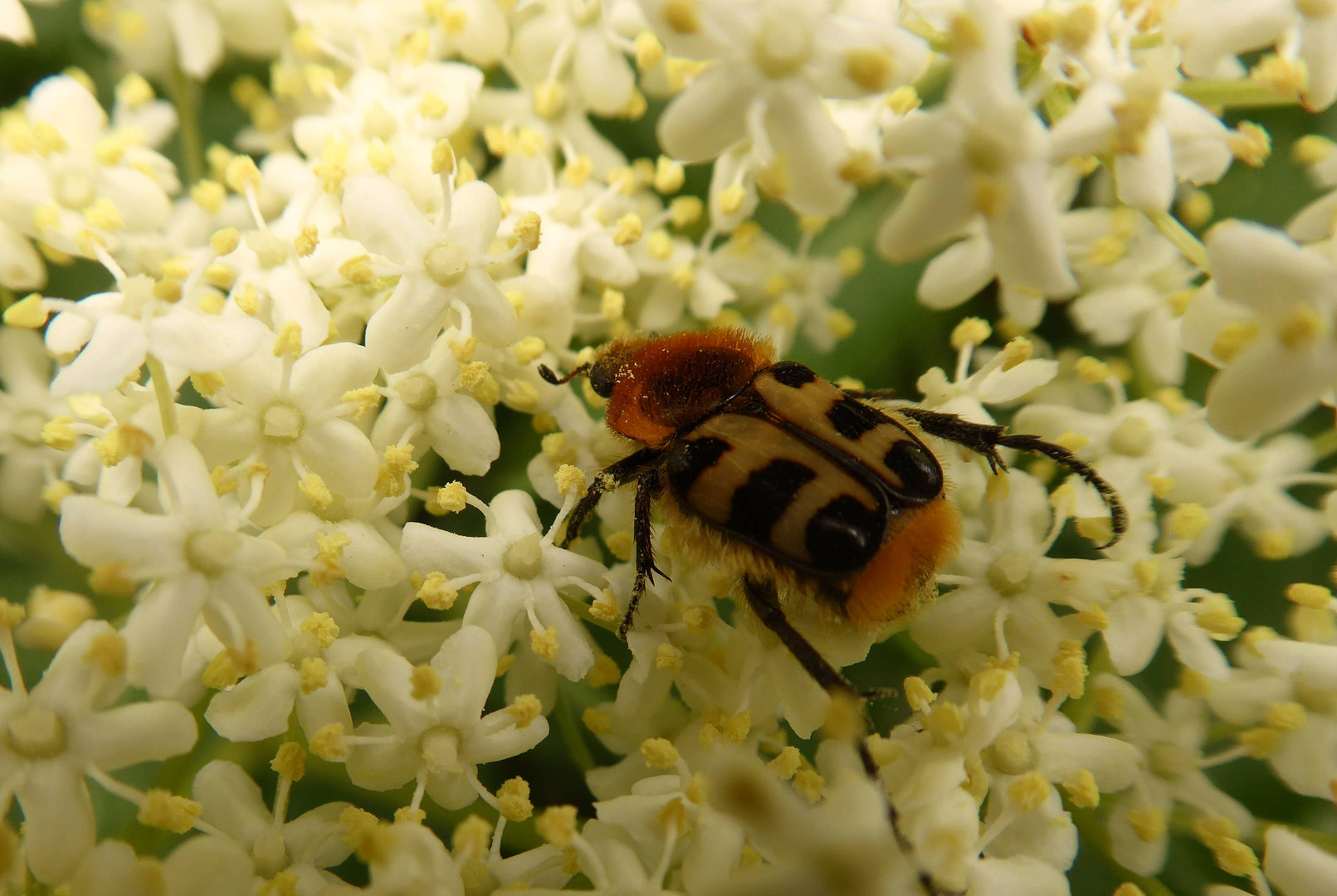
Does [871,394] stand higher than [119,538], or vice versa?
[119,538]

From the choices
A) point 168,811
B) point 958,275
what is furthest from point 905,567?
point 168,811

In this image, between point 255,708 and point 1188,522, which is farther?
point 1188,522

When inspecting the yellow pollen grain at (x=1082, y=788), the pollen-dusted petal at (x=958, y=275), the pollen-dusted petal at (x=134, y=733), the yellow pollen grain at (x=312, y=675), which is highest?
the pollen-dusted petal at (x=958, y=275)

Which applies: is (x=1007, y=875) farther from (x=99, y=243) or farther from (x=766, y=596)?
(x=99, y=243)

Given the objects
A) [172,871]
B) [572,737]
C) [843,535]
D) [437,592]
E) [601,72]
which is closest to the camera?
[172,871]

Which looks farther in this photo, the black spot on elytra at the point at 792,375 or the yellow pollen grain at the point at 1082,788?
the black spot on elytra at the point at 792,375

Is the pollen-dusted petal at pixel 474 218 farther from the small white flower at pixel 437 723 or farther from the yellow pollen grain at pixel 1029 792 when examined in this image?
the yellow pollen grain at pixel 1029 792

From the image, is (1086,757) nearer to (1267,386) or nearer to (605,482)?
(1267,386)

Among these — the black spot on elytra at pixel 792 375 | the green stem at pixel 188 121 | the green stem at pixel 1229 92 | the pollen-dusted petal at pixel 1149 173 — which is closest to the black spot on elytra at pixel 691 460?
the black spot on elytra at pixel 792 375
